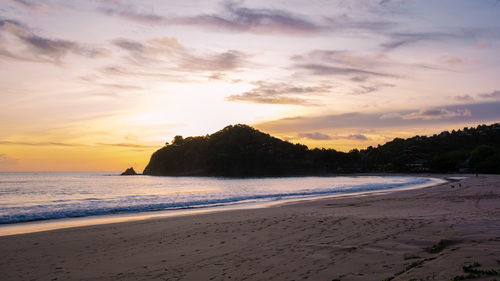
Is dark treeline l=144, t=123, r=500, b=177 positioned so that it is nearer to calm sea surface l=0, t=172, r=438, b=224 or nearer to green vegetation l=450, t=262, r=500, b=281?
calm sea surface l=0, t=172, r=438, b=224

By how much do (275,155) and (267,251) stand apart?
14362 centimetres

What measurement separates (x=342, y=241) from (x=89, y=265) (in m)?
5.95

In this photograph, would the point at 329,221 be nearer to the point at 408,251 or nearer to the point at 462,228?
the point at 462,228

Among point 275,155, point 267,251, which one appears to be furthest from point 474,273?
point 275,155

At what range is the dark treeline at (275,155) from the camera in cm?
13788

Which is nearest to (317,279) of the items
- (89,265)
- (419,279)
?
(419,279)

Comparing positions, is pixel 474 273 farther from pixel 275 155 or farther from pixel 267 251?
pixel 275 155

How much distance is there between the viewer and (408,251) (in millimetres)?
7305

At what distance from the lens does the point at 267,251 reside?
8086 mm

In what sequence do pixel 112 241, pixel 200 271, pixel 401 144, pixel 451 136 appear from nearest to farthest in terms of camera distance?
pixel 200 271 → pixel 112 241 → pixel 451 136 → pixel 401 144

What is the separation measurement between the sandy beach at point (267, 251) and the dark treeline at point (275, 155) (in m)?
124

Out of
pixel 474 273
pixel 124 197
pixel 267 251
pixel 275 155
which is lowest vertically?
pixel 124 197

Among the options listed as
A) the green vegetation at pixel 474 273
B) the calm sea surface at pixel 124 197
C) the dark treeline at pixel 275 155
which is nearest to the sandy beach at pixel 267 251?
the green vegetation at pixel 474 273

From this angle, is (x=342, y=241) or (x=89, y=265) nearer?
(x=89, y=265)
